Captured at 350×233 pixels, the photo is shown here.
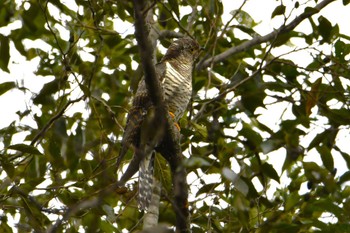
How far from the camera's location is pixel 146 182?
4.00 metres

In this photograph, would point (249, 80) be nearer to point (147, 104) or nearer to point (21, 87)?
point (147, 104)

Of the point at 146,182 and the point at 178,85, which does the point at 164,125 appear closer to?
the point at 146,182

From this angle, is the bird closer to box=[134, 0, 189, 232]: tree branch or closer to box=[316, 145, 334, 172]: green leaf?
box=[134, 0, 189, 232]: tree branch

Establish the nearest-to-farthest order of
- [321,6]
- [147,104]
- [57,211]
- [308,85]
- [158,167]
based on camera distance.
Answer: [57,211]
[158,167]
[308,85]
[147,104]
[321,6]

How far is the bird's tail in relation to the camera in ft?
12.3

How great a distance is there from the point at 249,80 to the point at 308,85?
0.33m

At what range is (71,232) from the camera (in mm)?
3521

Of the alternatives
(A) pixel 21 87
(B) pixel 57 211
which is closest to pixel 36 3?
(A) pixel 21 87

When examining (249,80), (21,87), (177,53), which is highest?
(177,53)

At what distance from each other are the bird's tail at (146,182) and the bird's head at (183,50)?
939 mm

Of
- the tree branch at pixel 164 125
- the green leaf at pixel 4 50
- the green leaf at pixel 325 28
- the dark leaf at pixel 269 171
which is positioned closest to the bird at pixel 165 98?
the tree branch at pixel 164 125

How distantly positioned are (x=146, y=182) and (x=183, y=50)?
4.26 ft

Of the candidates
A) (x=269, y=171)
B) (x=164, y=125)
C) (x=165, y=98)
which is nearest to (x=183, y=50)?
(x=165, y=98)

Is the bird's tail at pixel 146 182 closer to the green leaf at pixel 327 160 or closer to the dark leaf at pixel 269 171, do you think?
the dark leaf at pixel 269 171
